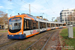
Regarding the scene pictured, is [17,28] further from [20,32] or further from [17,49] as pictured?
[17,49]

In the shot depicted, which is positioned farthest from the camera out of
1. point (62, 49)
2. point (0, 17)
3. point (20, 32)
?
point (0, 17)

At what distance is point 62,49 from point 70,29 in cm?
458

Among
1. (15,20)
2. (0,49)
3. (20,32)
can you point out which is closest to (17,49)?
(0,49)

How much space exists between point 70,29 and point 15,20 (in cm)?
655

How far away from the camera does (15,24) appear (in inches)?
339

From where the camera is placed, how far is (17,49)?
5461 millimetres

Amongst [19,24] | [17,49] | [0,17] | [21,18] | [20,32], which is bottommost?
[17,49]

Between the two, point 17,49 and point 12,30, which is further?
point 12,30

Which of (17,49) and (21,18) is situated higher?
(21,18)

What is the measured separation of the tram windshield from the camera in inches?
336

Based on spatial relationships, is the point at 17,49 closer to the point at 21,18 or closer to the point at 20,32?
the point at 20,32

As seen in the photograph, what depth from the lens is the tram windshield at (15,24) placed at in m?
8.54

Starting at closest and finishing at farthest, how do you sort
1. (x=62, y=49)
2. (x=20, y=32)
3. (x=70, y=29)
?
(x=62, y=49) < (x=20, y=32) < (x=70, y=29)

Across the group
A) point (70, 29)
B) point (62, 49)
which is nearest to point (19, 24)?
point (62, 49)
